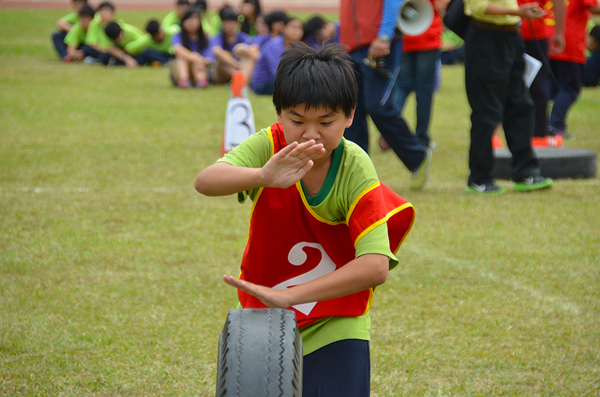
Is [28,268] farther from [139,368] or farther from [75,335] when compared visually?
[139,368]

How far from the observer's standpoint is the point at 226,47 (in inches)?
488

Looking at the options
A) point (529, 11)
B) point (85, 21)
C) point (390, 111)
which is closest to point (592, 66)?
point (529, 11)

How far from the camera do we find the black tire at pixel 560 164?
5270 mm

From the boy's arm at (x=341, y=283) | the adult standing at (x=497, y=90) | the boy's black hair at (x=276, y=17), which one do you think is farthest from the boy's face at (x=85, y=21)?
the boy's arm at (x=341, y=283)

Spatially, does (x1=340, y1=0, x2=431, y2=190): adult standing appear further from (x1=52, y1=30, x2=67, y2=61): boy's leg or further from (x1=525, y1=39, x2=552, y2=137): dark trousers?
(x1=52, y1=30, x2=67, y2=61): boy's leg

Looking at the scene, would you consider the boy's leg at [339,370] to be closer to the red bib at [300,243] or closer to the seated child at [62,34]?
the red bib at [300,243]

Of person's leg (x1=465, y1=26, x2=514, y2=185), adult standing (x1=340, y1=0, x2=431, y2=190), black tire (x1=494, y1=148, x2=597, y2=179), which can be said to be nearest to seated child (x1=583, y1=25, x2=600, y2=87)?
black tire (x1=494, y1=148, x2=597, y2=179)

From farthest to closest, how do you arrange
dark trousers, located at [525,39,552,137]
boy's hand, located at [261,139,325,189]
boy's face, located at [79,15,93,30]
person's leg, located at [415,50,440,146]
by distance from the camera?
1. boy's face, located at [79,15,93,30]
2. person's leg, located at [415,50,440,146]
3. dark trousers, located at [525,39,552,137]
4. boy's hand, located at [261,139,325,189]

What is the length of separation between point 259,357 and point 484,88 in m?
3.65

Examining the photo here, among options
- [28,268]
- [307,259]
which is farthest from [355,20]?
[307,259]

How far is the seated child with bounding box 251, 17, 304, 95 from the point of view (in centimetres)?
863

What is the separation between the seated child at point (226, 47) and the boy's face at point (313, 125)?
963 cm

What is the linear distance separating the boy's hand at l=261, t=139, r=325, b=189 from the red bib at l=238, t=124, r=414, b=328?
0.77 ft

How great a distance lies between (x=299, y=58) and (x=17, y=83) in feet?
32.1
